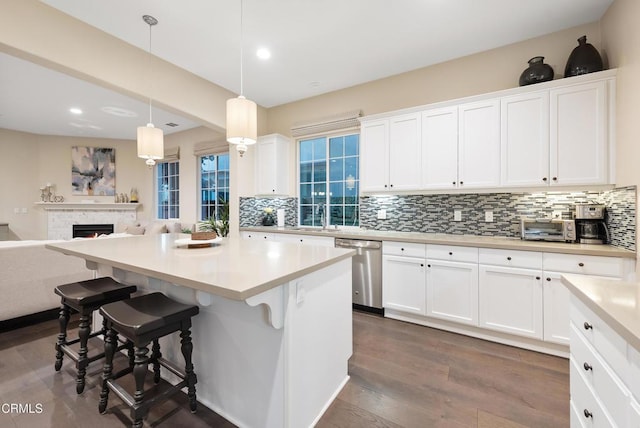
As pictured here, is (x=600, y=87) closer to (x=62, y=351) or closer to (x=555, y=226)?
(x=555, y=226)

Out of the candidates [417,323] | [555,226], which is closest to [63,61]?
[417,323]

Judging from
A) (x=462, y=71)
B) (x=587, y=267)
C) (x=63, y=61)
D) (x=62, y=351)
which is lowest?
(x=62, y=351)

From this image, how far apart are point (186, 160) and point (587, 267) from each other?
6.64 meters

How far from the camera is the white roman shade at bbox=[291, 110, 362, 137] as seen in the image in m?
3.79

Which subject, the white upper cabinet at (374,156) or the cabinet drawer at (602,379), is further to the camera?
the white upper cabinet at (374,156)

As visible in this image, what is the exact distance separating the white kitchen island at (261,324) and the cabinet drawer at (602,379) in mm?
1153

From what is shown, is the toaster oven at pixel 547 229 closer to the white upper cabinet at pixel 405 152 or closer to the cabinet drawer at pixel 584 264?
the cabinet drawer at pixel 584 264

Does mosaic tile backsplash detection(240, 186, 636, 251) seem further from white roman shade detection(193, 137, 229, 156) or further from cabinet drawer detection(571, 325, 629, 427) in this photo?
white roman shade detection(193, 137, 229, 156)

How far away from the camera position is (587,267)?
208 cm

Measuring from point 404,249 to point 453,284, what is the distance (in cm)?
56

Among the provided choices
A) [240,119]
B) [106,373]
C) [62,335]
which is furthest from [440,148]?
[62,335]

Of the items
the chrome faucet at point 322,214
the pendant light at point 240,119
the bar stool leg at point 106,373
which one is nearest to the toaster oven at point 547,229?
the chrome faucet at point 322,214

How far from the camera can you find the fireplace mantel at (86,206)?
610cm

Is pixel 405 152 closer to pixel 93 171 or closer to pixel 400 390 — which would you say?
pixel 400 390
